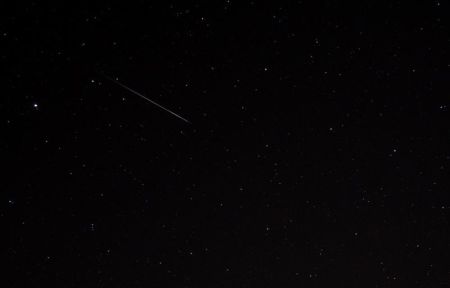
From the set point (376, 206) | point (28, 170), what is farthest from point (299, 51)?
point (28, 170)

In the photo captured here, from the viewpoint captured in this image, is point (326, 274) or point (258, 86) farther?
point (326, 274)

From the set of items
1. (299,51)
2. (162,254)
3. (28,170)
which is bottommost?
(162,254)

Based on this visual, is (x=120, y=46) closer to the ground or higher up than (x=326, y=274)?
higher up

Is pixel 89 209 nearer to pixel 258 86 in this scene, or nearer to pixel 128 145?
pixel 128 145

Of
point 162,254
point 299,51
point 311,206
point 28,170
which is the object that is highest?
point 299,51

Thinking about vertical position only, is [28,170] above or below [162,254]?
above

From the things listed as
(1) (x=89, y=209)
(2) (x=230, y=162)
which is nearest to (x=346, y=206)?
(2) (x=230, y=162)

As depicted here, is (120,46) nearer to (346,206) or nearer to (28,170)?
(28,170)

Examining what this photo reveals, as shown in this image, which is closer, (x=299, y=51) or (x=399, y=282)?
(x=299, y=51)

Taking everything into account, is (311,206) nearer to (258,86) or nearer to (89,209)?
(258,86)
